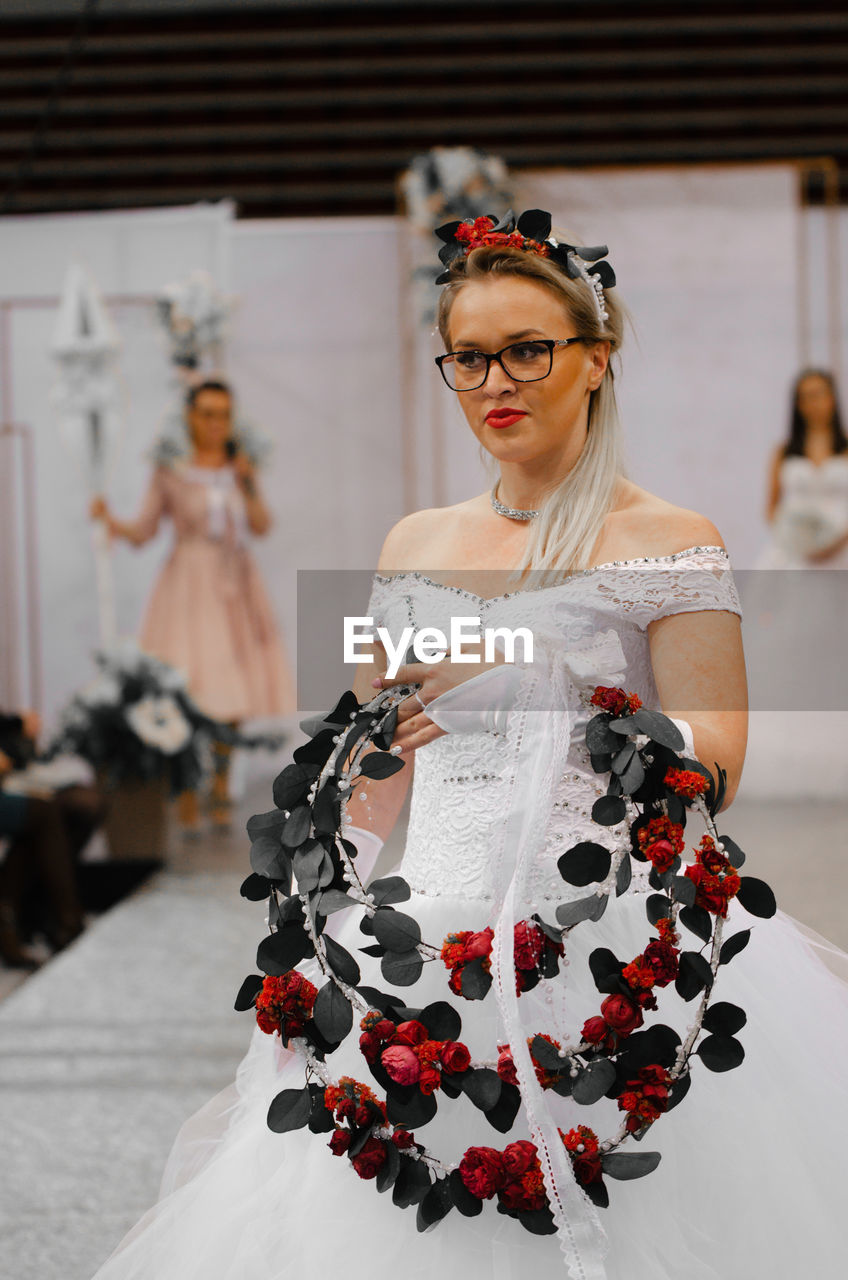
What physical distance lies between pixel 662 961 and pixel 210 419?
4.47m

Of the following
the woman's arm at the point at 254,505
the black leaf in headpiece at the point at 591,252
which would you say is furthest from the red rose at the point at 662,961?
the woman's arm at the point at 254,505

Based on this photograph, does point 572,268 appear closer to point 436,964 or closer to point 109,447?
point 436,964

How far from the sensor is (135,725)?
4953mm

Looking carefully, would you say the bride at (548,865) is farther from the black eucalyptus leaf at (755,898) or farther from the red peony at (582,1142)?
the black eucalyptus leaf at (755,898)

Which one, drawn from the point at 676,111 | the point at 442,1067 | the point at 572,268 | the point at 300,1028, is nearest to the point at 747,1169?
the point at 442,1067

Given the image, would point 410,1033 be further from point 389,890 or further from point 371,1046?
point 389,890

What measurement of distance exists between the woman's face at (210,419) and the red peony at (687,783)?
4391 mm

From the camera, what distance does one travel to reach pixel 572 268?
4.56 ft

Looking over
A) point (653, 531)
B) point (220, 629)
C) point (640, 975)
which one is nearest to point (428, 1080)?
point (640, 975)

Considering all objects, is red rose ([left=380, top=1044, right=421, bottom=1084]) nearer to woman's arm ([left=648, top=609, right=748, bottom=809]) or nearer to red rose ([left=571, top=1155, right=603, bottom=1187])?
red rose ([left=571, top=1155, right=603, bottom=1187])

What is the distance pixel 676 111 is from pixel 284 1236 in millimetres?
4726

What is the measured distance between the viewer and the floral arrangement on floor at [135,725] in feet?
16.3

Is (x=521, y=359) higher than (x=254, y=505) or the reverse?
the reverse

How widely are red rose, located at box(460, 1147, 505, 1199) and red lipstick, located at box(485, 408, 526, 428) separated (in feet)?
2.51
